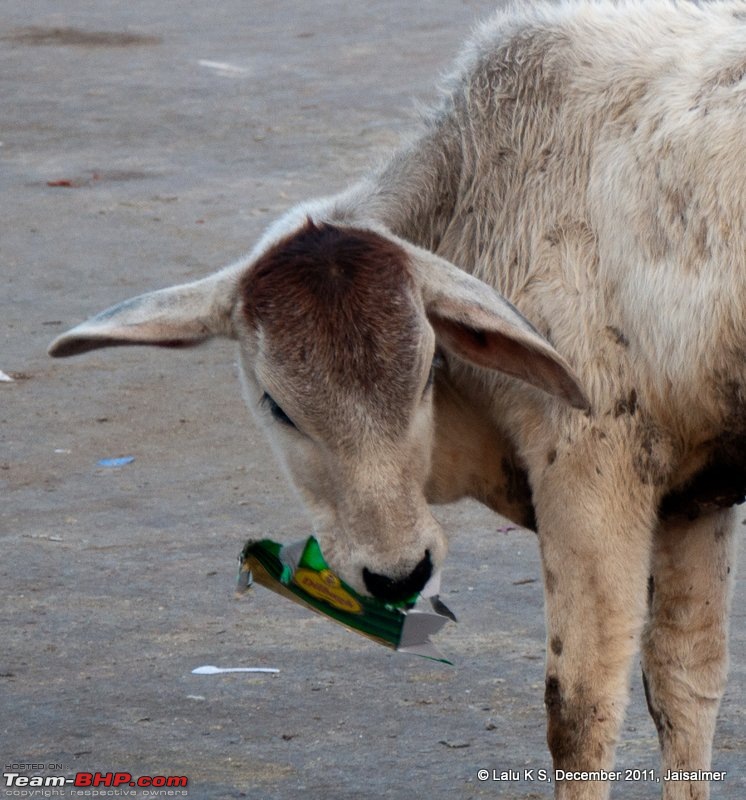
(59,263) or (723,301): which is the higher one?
(723,301)

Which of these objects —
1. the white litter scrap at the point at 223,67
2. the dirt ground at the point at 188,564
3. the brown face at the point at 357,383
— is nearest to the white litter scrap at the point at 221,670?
the dirt ground at the point at 188,564

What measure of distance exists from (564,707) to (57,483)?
147 inches

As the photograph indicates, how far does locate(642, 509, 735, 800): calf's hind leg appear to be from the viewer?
466cm

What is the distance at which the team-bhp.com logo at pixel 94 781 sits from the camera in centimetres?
488

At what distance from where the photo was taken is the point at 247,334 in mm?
3953

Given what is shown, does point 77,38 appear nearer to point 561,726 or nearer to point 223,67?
point 223,67

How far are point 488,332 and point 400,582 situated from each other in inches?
24.6

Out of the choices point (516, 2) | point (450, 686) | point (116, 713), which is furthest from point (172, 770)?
point (516, 2)

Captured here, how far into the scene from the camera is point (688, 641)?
15.5ft

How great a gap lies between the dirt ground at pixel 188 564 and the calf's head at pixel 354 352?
644 mm

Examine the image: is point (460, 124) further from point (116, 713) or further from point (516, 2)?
point (116, 713)

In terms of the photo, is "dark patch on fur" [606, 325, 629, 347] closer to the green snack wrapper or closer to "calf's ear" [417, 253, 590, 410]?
"calf's ear" [417, 253, 590, 410]

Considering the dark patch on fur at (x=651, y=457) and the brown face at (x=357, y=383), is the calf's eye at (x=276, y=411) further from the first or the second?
the dark patch on fur at (x=651, y=457)

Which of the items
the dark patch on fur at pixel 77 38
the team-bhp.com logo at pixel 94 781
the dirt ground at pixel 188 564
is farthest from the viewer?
the dark patch on fur at pixel 77 38
